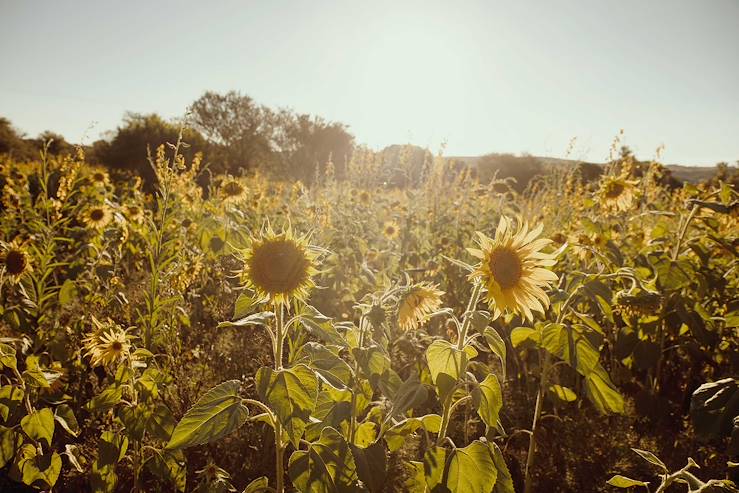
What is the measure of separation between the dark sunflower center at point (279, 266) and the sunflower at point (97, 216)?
369 centimetres

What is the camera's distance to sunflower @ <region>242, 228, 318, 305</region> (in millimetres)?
1385

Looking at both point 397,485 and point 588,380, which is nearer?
point 588,380

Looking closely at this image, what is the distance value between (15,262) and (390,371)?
2.74 meters

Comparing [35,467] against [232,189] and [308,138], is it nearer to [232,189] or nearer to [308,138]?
[232,189]

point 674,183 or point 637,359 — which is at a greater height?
point 674,183

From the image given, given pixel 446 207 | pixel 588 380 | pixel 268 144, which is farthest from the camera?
pixel 268 144

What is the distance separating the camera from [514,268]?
4.86 feet

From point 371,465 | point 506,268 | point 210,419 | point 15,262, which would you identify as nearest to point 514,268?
point 506,268

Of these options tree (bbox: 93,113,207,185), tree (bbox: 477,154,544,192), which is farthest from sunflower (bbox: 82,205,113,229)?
tree (bbox: 477,154,544,192)

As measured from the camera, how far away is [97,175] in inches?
241

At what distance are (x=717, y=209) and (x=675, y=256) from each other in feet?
1.95

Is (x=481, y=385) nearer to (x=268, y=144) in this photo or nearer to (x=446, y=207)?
(x=446, y=207)

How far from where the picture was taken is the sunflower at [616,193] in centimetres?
300

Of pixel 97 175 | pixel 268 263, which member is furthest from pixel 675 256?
pixel 97 175
